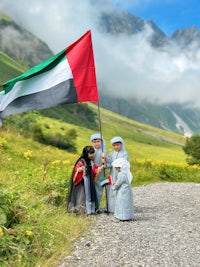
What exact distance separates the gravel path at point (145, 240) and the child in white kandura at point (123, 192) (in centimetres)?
31

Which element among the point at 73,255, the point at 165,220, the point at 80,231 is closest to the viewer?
the point at 73,255

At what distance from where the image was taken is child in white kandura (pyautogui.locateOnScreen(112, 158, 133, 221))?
40.0ft

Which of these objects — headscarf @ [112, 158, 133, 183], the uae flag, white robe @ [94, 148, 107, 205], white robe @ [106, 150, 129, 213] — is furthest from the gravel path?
the uae flag

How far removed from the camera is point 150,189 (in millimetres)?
20562

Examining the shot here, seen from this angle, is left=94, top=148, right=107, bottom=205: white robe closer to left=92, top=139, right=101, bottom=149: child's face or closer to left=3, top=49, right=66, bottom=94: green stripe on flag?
left=92, top=139, right=101, bottom=149: child's face

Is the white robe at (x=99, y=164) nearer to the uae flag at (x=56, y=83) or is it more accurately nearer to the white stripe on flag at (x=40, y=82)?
the uae flag at (x=56, y=83)

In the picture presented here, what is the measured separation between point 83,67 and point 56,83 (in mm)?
986

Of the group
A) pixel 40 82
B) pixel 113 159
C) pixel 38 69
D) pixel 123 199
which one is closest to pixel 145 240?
pixel 123 199

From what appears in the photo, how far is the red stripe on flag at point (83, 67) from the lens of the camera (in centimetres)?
1179

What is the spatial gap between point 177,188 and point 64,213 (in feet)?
35.0

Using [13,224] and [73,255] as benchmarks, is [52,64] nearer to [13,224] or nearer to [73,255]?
[13,224]

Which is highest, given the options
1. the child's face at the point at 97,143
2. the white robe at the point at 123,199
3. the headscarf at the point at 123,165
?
the child's face at the point at 97,143

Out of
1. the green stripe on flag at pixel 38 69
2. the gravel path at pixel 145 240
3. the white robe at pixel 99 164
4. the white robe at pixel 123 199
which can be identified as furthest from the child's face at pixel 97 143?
the green stripe on flag at pixel 38 69

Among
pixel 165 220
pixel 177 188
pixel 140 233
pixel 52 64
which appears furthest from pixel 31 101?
pixel 177 188
